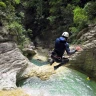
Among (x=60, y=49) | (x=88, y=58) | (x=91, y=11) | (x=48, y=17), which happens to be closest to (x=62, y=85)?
(x=88, y=58)

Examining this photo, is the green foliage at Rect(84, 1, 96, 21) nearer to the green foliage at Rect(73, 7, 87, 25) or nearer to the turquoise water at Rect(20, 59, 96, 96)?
the green foliage at Rect(73, 7, 87, 25)

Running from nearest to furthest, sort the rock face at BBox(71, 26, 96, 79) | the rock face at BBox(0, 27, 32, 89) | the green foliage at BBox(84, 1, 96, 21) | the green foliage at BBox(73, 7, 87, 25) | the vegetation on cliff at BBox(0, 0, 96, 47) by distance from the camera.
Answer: the rock face at BBox(0, 27, 32, 89), the rock face at BBox(71, 26, 96, 79), the vegetation on cliff at BBox(0, 0, 96, 47), the green foliage at BBox(84, 1, 96, 21), the green foliage at BBox(73, 7, 87, 25)

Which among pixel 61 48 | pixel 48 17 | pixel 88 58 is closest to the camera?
pixel 61 48

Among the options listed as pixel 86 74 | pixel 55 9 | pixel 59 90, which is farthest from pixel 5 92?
pixel 55 9

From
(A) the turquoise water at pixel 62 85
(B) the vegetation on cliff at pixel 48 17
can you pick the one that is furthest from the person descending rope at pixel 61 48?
(B) the vegetation on cliff at pixel 48 17

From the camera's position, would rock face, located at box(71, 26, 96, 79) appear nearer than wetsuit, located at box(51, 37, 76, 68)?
No

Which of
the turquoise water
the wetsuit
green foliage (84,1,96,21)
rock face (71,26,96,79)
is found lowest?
the turquoise water

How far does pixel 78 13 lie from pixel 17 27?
613 cm

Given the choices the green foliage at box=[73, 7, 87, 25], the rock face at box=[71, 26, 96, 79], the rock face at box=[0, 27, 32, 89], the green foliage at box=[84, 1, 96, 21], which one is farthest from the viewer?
the green foliage at box=[73, 7, 87, 25]

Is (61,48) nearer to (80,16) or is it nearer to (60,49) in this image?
(60,49)

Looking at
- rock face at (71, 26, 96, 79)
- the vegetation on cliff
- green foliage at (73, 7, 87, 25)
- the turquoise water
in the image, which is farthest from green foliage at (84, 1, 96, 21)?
the turquoise water

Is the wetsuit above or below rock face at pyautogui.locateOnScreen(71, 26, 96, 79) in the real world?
above

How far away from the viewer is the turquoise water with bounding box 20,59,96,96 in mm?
11805

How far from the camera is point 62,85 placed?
42.1 feet
